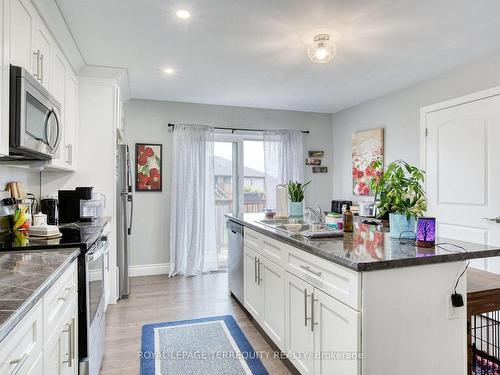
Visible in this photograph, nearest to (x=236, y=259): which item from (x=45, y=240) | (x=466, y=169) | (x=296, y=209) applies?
(x=296, y=209)

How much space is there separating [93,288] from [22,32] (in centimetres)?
152

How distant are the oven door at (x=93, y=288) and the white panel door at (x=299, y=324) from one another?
118 cm

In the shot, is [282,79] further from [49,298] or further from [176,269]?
[49,298]

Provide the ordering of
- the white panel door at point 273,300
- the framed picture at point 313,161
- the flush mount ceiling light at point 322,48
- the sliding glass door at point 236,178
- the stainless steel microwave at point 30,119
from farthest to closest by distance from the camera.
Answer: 1. the framed picture at point 313,161
2. the sliding glass door at point 236,178
3. the flush mount ceiling light at point 322,48
4. the white panel door at point 273,300
5. the stainless steel microwave at point 30,119

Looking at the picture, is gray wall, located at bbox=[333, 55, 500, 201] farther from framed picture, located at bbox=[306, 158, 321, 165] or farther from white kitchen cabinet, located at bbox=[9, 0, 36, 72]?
white kitchen cabinet, located at bbox=[9, 0, 36, 72]

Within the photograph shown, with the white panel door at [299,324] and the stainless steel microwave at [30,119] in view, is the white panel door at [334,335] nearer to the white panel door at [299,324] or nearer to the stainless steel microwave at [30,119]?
the white panel door at [299,324]

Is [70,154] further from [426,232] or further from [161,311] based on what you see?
[426,232]

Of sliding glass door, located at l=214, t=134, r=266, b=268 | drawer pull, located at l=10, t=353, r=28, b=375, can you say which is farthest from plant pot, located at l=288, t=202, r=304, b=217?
drawer pull, located at l=10, t=353, r=28, b=375

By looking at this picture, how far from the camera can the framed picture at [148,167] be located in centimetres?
453

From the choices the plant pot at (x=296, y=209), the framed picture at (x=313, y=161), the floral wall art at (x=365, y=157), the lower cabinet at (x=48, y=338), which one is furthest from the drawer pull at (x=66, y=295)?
the framed picture at (x=313, y=161)

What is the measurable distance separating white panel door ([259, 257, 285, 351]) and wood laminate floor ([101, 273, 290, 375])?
0.60 ft

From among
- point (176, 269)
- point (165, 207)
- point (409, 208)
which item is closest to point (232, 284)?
point (176, 269)

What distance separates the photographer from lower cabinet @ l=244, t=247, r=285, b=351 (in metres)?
2.26

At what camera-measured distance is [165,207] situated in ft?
15.3
